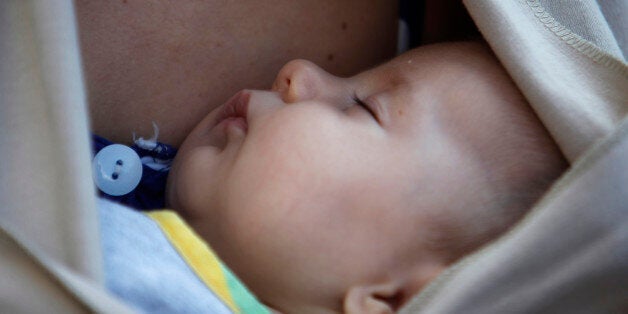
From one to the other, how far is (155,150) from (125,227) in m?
0.22

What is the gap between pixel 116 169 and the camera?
2.60 feet

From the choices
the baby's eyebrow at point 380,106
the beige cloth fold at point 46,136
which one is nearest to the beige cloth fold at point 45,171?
the beige cloth fold at point 46,136

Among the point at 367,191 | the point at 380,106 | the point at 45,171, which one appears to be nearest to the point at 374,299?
the point at 367,191

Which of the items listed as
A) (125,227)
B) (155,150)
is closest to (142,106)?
(155,150)

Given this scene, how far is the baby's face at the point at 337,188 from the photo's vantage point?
2.44 ft

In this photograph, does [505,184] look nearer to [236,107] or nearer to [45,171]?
[236,107]

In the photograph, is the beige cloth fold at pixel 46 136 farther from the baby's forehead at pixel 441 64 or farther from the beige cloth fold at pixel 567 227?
the baby's forehead at pixel 441 64

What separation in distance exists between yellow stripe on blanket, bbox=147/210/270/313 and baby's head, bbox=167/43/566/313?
0.06m

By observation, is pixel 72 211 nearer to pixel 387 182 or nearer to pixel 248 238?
pixel 248 238

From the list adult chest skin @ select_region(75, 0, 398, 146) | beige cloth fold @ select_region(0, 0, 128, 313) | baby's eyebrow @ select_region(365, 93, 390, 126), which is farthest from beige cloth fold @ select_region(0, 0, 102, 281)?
baby's eyebrow @ select_region(365, 93, 390, 126)

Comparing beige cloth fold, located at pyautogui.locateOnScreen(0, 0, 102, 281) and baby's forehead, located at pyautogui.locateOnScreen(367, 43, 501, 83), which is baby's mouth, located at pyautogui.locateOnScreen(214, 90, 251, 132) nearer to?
baby's forehead, located at pyautogui.locateOnScreen(367, 43, 501, 83)

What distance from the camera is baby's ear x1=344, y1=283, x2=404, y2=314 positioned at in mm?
726

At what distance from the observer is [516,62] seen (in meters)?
0.79

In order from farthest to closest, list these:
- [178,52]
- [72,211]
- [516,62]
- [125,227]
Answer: [178,52] < [516,62] < [125,227] < [72,211]
